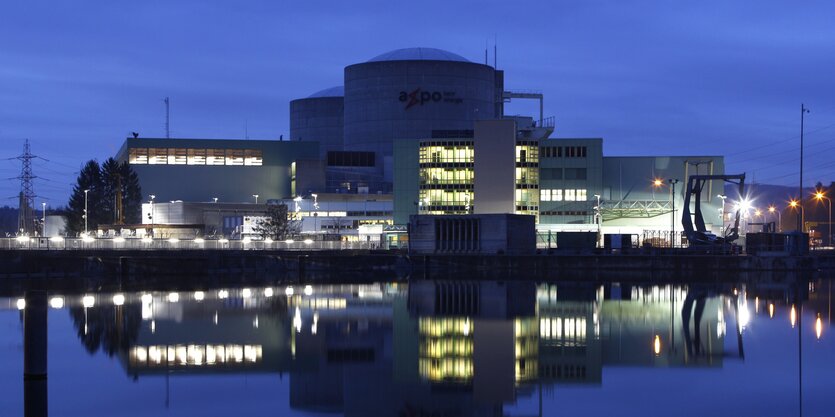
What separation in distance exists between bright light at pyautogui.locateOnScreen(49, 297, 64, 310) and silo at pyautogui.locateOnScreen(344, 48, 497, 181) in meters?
103

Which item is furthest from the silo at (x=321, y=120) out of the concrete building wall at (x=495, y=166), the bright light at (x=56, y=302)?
the bright light at (x=56, y=302)

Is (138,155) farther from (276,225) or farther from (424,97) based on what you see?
(424,97)

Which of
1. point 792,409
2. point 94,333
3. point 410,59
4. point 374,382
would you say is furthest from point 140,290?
point 410,59

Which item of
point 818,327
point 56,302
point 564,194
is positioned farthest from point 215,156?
point 818,327

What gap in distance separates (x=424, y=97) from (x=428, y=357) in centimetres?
12895

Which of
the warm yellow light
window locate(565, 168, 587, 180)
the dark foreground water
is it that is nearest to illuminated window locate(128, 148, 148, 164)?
window locate(565, 168, 587, 180)

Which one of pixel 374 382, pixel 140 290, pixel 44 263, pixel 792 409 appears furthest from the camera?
pixel 44 263

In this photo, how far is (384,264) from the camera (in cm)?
9762

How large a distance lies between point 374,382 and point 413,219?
250 ft

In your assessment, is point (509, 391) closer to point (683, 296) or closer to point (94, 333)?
point (94, 333)

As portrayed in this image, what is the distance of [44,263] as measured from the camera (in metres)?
88.7

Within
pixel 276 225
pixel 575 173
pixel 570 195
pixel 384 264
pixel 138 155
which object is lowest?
pixel 384 264

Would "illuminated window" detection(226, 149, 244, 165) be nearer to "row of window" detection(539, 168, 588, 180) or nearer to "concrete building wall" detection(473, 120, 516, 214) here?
"concrete building wall" detection(473, 120, 516, 214)

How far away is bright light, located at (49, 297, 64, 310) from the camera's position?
55459mm
